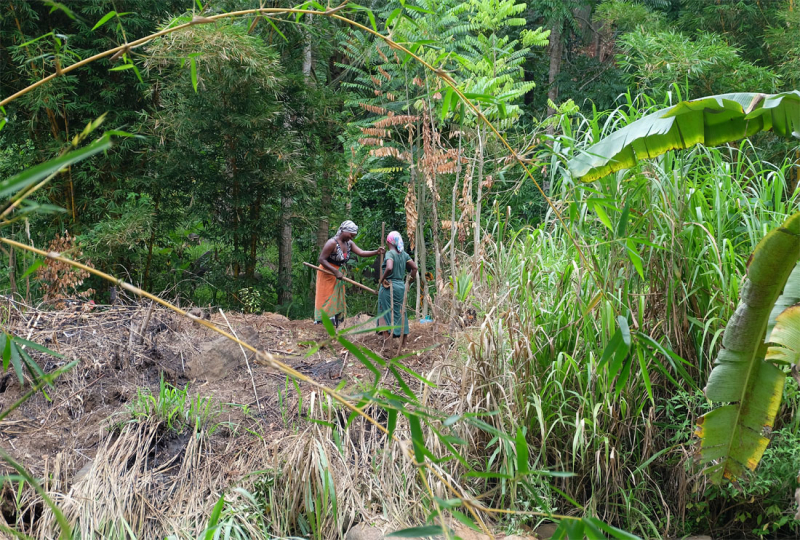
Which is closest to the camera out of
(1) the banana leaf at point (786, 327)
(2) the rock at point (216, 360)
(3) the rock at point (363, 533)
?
(1) the banana leaf at point (786, 327)

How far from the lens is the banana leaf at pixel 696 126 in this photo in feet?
9.36

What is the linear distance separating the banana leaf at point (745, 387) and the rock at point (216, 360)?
10.8 ft

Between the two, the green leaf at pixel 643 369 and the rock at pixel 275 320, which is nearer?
the green leaf at pixel 643 369

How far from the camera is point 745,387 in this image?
278 centimetres

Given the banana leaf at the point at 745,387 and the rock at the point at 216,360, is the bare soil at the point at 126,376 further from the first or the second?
the banana leaf at the point at 745,387

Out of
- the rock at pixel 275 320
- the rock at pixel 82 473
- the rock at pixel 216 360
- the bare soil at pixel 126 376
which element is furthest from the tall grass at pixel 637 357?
the rock at pixel 275 320

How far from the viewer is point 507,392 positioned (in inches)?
134

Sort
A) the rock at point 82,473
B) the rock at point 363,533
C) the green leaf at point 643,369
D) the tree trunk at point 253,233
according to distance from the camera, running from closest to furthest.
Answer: the green leaf at point 643,369
the rock at point 363,533
the rock at point 82,473
the tree trunk at point 253,233

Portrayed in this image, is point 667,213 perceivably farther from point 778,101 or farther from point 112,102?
point 112,102

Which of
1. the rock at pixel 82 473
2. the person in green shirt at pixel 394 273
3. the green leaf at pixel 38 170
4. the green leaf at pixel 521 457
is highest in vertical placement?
the green leaf at pixel 38 170

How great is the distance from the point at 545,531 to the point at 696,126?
218 centimetres

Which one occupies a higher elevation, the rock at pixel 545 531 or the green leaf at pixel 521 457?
the green leaf at pixel 521 457

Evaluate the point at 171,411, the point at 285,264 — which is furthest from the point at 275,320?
the point at 171,411

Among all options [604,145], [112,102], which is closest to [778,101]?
[604,145]
